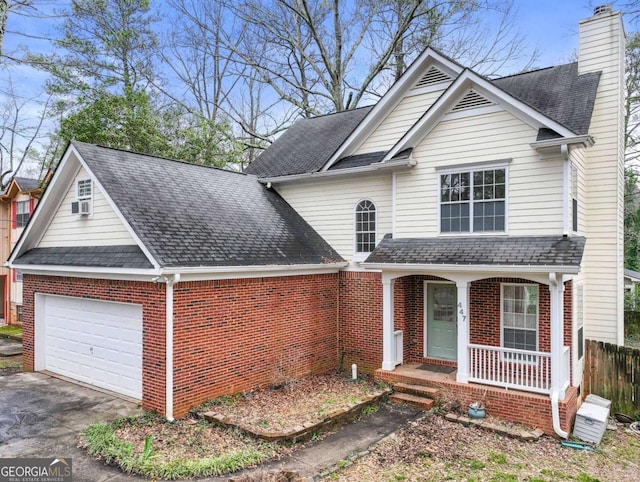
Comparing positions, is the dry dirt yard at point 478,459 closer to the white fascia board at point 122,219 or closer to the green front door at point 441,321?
the green front door at point 441,321

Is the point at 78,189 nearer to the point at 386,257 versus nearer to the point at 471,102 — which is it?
the point at 386,257

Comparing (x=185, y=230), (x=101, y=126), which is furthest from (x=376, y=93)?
(x=185, y=230)

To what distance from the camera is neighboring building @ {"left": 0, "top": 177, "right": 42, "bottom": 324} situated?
2080 cm

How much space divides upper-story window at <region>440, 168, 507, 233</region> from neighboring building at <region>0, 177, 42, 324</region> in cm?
1879

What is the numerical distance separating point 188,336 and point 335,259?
5.14 m

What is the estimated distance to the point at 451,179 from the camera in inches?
422

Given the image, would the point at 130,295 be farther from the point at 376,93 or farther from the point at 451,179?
the point at 376,93

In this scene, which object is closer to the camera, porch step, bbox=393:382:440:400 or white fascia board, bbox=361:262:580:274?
white fascia board, bbox=361:262:580:274

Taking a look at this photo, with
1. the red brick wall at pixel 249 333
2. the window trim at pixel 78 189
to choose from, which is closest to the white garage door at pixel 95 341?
the red brick wall at pixel 249 333

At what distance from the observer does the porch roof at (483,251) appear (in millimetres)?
8844

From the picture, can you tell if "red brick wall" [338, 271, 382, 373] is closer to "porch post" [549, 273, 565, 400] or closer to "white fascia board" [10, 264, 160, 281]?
"porch post" [549, 273, 565, 400]

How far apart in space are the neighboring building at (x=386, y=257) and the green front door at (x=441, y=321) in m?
0.04

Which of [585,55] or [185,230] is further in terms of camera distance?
[585,55]

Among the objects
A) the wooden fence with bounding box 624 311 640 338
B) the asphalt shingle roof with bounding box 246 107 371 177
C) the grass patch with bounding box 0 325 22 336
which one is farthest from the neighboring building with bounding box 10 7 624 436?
the wooden fence with bounding box 624 311 640 338
